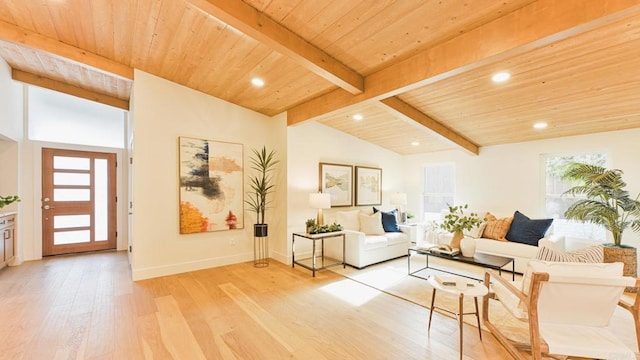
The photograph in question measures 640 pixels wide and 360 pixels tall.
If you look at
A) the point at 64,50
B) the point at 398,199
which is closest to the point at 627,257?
the point at 398,199

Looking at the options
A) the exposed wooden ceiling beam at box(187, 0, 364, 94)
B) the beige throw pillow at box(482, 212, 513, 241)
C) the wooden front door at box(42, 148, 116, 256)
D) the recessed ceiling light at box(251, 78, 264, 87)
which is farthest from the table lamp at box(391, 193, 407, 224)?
the wooden front door at box(42, 148, 116, 256)

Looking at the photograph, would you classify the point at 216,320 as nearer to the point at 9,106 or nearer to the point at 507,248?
the point at 507,248

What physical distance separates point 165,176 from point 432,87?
13.4 feet

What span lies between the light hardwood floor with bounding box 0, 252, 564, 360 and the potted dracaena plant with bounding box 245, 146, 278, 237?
1296 mm

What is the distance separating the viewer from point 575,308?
187 cm

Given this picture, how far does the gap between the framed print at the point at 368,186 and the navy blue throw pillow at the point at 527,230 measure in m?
2.58

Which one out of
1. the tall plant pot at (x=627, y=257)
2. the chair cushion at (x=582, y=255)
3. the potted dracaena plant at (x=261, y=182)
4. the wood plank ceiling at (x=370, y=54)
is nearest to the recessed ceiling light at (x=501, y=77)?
the wood plank ceiling at (x=370, y=54)


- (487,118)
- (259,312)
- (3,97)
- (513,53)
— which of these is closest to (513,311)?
(513,53)

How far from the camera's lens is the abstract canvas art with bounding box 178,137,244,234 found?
439cm

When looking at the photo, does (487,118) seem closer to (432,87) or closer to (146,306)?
(432,87)

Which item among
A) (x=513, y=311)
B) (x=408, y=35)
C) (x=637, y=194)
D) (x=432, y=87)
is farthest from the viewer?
(x=637, y=194)

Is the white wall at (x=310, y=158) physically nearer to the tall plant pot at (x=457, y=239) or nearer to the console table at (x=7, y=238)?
the tall plant pot at (x=457, y=239)

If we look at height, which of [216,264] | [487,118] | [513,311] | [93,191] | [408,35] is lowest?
[216,264]

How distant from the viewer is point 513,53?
228 cm
